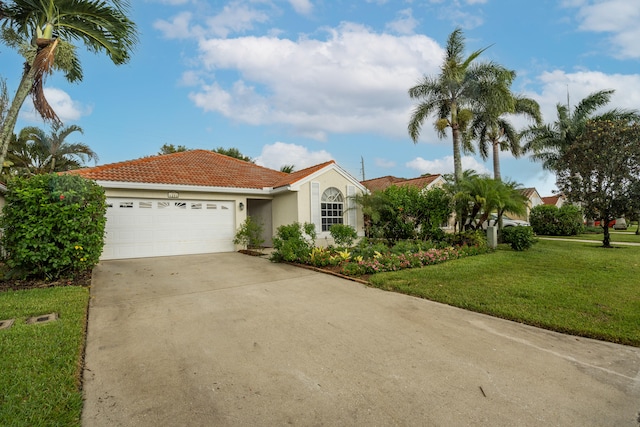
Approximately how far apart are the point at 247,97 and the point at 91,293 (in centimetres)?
1116

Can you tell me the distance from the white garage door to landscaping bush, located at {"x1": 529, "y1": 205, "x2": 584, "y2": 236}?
2093cm

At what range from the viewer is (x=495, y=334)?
159 inches

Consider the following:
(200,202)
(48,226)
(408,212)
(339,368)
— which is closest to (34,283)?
(48,226)

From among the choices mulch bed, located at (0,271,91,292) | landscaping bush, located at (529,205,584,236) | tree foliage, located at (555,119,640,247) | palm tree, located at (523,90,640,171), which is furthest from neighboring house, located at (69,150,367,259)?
palm tree, located at (523,90,640,171)

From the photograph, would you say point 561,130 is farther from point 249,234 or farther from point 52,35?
point 52,35

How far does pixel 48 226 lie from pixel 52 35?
5.68 meters

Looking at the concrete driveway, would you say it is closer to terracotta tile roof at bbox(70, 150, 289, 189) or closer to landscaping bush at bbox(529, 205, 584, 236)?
terracotta tile roof at bbox(70, 150, 289, 189)

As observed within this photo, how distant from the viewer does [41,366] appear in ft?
9.57

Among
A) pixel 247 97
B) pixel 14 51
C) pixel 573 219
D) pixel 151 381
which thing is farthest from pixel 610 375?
pixel 573 219

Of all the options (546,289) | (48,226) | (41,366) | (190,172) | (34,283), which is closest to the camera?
(41,366)

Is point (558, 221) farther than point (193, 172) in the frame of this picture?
Yes

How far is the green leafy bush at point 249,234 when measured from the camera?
12.4m

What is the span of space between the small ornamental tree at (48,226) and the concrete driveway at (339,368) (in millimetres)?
2091

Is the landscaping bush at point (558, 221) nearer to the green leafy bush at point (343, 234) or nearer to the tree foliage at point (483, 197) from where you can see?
the tree foliage at point (483, 197)
